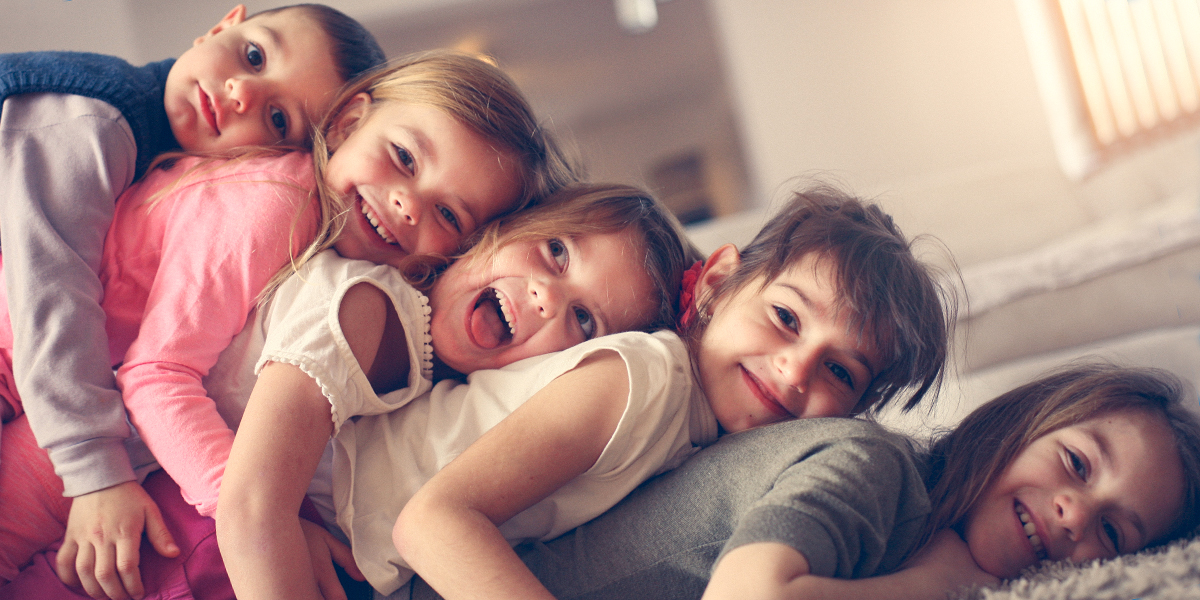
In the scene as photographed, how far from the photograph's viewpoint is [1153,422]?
575 millimetres

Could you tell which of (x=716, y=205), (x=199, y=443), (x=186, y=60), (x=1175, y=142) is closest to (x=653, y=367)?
(x=199, y=443)

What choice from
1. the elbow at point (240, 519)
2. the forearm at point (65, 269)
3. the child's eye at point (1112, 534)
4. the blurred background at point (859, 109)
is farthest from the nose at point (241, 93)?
the child's eye at point (1112, 534)

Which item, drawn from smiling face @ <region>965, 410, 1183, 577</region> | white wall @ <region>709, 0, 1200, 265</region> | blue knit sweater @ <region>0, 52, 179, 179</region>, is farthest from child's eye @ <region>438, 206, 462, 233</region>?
smiling face @ <region>965, 410, 1183, 577</region>

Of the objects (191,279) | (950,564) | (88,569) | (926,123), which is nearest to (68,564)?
(88,569)

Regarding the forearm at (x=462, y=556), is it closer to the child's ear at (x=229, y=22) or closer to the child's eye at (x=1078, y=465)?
the child's eye at (x=1078, y=465)

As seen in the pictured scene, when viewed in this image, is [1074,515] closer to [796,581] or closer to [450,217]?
[796,581]

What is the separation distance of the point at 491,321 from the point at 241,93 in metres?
0.36

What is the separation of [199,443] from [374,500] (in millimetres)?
145

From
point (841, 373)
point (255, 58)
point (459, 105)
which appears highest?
point (255, 58)

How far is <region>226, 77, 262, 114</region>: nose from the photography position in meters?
0.75

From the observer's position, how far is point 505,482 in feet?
1.63

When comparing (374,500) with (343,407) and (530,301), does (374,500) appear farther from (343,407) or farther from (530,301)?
(530,301)

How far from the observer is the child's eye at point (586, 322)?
2.23ft

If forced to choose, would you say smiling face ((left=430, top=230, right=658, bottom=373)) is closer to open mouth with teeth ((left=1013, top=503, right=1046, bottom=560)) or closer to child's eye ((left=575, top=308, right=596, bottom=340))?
child's eye ((left=575, top=308, right=596, bottom=340))
